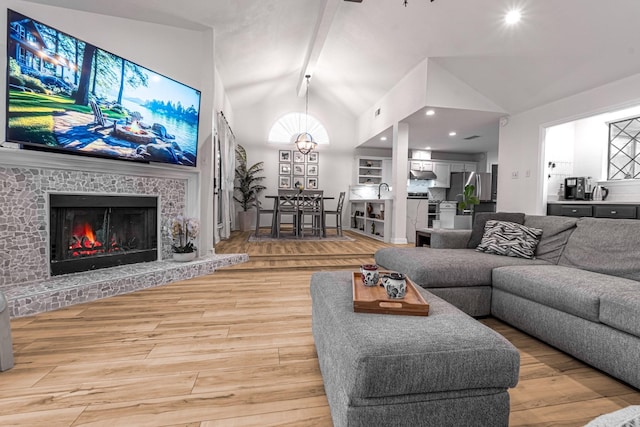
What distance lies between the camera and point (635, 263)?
1.85 metres

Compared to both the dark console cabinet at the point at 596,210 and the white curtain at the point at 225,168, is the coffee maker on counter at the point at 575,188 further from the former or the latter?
the white curtain at the point at 225,168

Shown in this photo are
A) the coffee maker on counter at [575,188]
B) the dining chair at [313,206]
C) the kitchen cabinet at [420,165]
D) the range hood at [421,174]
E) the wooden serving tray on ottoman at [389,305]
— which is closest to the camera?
the wooden serving tray on ottoman at [389,305]

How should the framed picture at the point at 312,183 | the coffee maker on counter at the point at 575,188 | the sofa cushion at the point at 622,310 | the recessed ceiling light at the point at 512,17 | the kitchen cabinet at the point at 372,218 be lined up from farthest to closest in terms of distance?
the framed picture at the point at 312,183 → the kitchen cabinet at the point at 372,218 → the coffee maker on counter at the point at 575,188 → the recessed ceiling light at the point at 512,17 → the sofa cushion at the point at 622,310

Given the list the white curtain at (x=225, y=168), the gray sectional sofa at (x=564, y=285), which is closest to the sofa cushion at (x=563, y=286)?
the gray sectional sofa at (x=564, y=285)

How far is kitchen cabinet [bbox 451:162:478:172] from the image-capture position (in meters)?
8.59

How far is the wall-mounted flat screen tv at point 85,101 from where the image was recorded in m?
2.21

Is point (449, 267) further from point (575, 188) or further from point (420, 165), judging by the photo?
point (420, 165)

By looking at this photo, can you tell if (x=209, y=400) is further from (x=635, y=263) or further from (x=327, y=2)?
(x=327, y=2)

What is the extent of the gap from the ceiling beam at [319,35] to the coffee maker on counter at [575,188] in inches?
168

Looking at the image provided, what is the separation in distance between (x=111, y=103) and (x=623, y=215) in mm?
5938

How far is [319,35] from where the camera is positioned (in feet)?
14.9

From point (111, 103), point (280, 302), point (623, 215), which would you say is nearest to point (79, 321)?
point (280, 302)

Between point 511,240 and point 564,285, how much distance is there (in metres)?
0.93

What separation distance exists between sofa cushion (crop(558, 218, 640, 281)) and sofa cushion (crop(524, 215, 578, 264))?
1.9 inches
